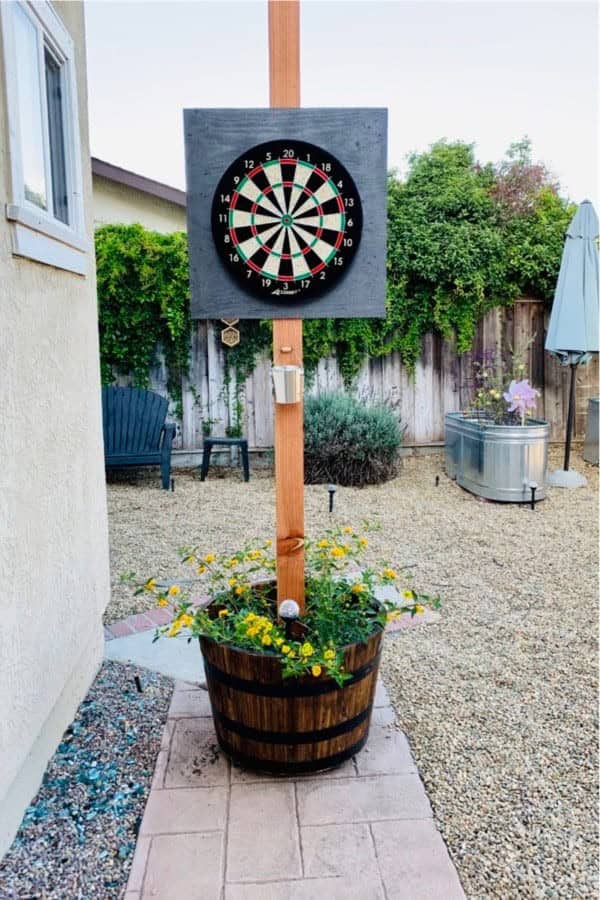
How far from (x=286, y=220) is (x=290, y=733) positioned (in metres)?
1.51

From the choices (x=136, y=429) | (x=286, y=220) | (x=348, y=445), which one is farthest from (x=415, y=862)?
(x=136, y=429)

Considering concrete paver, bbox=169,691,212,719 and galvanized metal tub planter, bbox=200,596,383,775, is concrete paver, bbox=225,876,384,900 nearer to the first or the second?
galvanized metal tub planter, bbox=200,596,383,775

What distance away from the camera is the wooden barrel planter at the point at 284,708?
1.91 meters

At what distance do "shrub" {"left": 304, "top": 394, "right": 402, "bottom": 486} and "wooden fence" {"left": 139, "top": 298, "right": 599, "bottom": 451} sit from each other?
0.91 metres

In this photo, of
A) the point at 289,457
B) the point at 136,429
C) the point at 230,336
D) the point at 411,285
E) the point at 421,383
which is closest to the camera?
the point at 289,457

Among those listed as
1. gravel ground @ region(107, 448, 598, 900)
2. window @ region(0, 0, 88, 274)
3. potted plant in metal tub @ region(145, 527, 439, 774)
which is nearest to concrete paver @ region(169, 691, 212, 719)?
potted plant in metal tub @ region(145, 527, 439, 774)

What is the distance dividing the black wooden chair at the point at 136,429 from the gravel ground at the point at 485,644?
1.03ft

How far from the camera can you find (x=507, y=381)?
7.34 metres

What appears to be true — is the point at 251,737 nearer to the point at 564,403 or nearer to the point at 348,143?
the point at 348,143

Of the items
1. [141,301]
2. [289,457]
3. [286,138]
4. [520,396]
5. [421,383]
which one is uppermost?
[141,301]

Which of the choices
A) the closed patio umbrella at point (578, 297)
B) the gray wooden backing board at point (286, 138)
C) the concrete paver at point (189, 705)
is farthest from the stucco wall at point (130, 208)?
the concrete paver at point (189, 705)

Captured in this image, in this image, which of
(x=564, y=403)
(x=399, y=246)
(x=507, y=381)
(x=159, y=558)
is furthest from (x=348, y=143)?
(x=564, y=403)

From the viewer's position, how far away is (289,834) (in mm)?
1791

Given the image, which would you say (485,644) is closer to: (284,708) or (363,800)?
(363,800)
